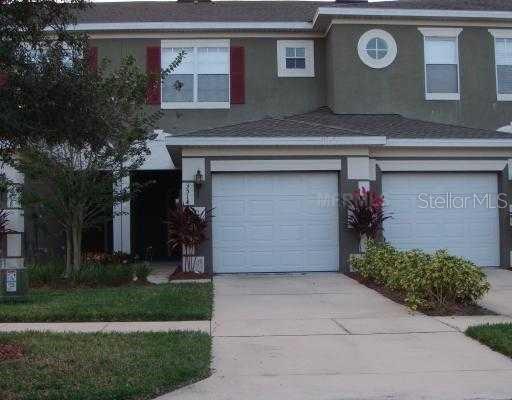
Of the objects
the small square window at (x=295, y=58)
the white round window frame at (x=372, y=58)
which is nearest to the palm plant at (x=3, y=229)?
the small square window at (x=295, y=58)

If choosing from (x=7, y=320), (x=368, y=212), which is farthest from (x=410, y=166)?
(x=7, y=320)

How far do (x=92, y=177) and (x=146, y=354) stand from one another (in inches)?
277

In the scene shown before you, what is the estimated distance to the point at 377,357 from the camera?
7.30 m

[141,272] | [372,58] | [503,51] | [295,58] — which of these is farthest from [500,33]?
[141,272]

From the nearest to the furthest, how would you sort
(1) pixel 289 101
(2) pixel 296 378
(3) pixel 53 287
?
(2) pixel 296 378 → (3) pixel 53 287 → (1) pixel 289 101

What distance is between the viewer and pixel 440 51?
18.3m

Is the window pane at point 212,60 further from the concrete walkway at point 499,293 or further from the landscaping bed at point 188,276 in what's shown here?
the concrete walkway at point 499,293

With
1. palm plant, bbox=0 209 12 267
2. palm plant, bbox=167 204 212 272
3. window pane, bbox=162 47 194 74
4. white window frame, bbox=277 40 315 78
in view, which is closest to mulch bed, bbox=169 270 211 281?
palm plant, bbox=167 204 212 272

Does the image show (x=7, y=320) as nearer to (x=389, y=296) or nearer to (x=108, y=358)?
(x=108, y=358)

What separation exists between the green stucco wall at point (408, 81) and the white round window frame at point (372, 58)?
0.36ft

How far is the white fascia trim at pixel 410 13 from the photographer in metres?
17.8

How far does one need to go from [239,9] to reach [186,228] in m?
9.51

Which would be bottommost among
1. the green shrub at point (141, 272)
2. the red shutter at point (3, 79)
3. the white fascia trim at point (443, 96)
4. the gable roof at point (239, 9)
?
the green shrub at point (141, 272)

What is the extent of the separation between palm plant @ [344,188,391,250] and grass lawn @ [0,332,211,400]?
716 cm
